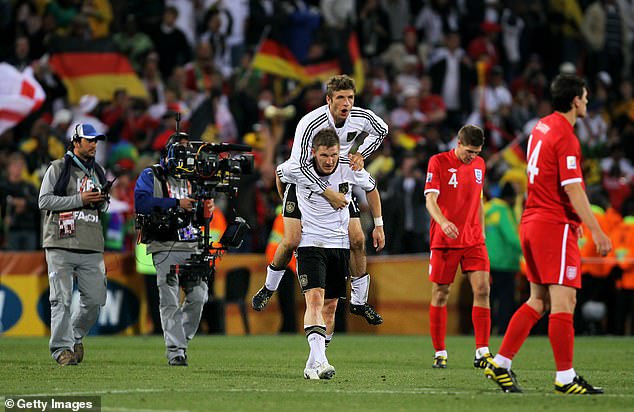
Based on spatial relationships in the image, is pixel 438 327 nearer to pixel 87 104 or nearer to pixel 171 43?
Answer: pixel 87 104

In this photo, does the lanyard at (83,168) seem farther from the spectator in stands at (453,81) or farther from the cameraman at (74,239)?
the spectator in stands at (453,81)

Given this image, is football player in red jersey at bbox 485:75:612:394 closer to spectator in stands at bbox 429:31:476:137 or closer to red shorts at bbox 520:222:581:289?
red shorts at bbox 520:222:581:289

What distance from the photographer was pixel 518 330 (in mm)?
10883

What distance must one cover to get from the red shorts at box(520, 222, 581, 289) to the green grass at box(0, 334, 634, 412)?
0.96 metres

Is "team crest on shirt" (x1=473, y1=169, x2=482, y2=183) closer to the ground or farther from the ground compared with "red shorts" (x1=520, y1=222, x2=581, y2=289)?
farther from the ground

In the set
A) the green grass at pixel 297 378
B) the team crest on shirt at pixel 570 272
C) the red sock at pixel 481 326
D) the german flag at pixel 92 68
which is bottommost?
the green grass at pixel 297 378

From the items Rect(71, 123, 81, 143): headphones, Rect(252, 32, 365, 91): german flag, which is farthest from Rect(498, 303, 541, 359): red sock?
Rect(252, 32, 365, 91): german flag

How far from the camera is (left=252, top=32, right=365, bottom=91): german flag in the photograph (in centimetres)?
2698

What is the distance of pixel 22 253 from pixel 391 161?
6974 millimetres

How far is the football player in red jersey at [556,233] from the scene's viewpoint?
34.9 ft

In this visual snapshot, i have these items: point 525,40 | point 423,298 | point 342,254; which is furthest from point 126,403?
point 525,40

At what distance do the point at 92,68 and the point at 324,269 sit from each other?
1360cm

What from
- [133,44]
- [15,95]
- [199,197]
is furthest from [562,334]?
[133,44]

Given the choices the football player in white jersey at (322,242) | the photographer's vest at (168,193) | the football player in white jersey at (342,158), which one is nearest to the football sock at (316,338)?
the football player in white jersey at (322,242)
